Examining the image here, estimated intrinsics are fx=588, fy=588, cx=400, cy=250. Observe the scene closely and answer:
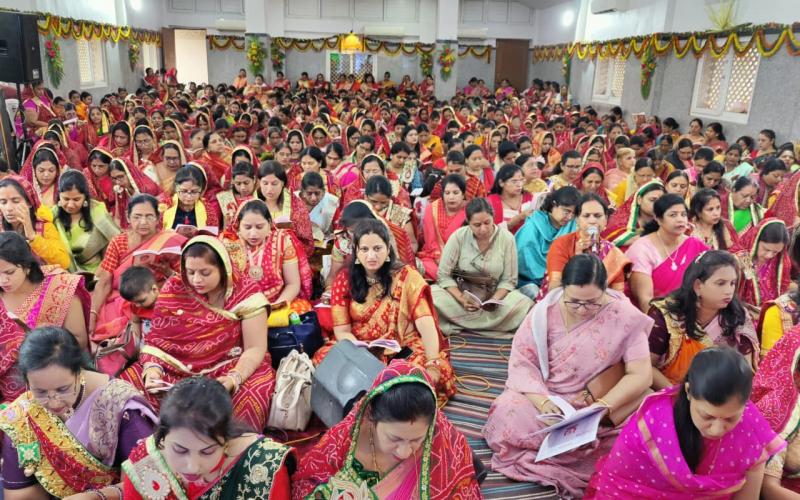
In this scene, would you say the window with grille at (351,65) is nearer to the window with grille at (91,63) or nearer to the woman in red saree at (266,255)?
the window with grille at (91,63)

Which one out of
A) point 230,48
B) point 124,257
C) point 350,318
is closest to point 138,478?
point 350,318

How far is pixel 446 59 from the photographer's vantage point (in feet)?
46.2

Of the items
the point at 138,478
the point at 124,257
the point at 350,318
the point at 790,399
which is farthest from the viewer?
the point at 124,257

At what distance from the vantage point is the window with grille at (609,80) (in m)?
12.3

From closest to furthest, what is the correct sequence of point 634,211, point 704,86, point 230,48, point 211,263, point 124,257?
point 211,263 < point 124,257 < point 634,211 < point 704,86 < point 230,48

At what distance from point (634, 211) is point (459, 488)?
247 cm

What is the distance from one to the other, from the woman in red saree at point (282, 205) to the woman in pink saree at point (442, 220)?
0.84 metres

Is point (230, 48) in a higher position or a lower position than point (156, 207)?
higher

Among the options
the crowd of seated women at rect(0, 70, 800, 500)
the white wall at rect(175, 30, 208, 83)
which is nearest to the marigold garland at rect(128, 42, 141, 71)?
the white wall at rect(175, 30, 208, 83)

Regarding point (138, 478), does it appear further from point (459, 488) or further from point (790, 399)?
point (790, 399)

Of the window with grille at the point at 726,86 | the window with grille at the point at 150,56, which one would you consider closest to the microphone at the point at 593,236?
the window with grille at the point at 726,86

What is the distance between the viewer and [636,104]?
10883mm

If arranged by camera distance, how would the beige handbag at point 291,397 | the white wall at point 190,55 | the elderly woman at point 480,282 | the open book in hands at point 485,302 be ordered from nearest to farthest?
the beige handbag at point 291,397 → the open book in hands at point 485,302 → the elderly woman at point 480,282 → the white wall at point 190,55

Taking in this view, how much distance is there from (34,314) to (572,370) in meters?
2.11
